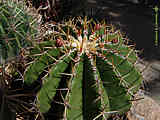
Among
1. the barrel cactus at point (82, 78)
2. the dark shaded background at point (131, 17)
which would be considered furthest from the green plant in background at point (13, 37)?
the dark shaded background at point (131, 17)

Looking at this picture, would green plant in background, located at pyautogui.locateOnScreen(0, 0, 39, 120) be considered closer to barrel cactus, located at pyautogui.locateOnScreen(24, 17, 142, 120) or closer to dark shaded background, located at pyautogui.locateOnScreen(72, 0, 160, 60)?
barrel cactus, located at pyautogui.locateOnScreen(24, 17, 142, 120)

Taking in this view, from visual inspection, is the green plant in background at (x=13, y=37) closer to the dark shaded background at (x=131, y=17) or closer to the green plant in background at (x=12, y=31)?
the green plant in background at (x=12, y=31)

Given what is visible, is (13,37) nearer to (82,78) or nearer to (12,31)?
(12,31)

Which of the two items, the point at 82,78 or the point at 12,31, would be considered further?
the point at 12,31

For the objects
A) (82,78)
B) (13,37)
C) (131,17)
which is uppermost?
(13,37)

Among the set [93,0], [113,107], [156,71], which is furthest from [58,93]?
[93,0]

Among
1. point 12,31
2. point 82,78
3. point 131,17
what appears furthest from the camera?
point 131,17

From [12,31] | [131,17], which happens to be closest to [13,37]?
[12,31]

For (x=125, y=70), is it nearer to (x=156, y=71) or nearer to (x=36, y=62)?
(x=36, y=62)
